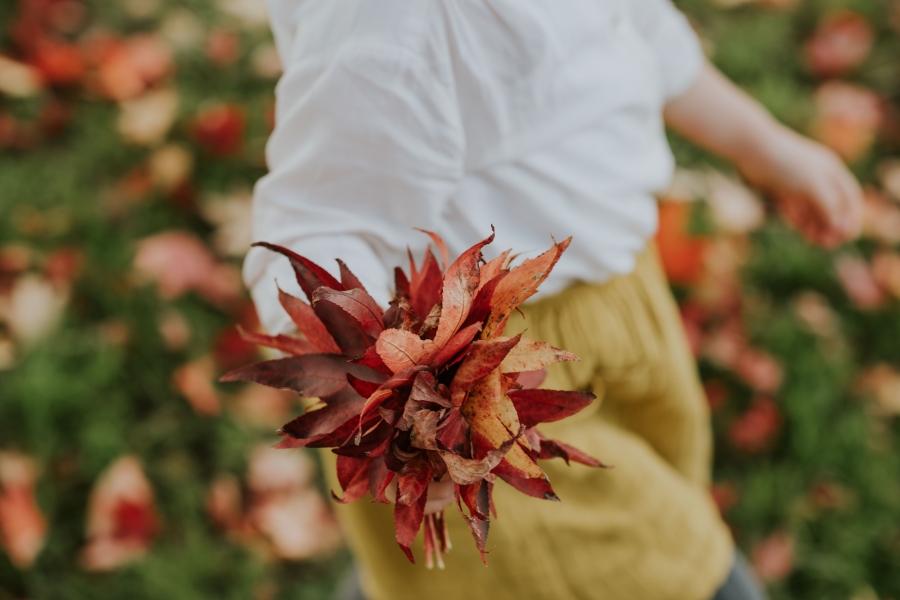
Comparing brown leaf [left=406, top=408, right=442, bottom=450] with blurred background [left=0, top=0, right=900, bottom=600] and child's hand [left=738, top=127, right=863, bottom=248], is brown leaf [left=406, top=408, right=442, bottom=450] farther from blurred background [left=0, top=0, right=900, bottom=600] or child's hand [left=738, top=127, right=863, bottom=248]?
blurred background [left=0, top=0, right=900, bottom=600]

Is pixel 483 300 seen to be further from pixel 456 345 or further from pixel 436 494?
pixel 436 494

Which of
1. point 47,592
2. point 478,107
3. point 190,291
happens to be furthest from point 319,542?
point 478,107

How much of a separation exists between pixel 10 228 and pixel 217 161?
20.1 inches

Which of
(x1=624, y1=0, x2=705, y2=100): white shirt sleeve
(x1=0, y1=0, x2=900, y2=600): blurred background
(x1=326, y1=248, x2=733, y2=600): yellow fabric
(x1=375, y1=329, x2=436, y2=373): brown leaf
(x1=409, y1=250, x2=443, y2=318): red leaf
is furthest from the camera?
(x1=0, y1=0, x2=900, y2=600): blurred background

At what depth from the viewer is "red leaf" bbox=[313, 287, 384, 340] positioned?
564 mm

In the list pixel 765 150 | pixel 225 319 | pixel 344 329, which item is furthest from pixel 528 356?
pixel 225 319

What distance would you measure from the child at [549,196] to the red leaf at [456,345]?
6.3 inches

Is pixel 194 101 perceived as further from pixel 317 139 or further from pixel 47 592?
pixel 317 139

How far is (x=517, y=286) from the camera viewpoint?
57cm

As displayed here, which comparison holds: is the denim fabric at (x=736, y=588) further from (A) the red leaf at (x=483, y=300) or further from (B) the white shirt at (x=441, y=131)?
(A) the red leaf at (x=483, y=300)

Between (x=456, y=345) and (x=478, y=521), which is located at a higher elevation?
(x=456, y=345)

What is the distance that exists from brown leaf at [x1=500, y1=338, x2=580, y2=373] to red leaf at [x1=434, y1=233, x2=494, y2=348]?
0.04 meters

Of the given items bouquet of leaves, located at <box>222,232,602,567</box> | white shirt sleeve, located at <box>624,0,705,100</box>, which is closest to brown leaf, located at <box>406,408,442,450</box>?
bouquet of leaves, located at <box>222,232,602,567</box>

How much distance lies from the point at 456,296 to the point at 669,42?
0.72 meters
